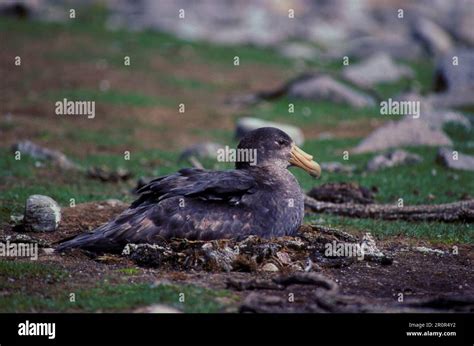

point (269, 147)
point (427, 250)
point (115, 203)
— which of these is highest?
point (269, 147)

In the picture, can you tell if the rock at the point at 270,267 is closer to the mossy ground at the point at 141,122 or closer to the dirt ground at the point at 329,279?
the dirt ground at the point at 329,279

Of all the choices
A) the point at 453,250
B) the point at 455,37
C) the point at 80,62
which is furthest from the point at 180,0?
the point at 453,250

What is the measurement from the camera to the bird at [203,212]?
33.2 feet

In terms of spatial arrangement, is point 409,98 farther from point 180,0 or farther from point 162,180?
point 180,0

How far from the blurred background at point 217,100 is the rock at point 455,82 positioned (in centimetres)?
6

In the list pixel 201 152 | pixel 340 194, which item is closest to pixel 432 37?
pixel 201 152

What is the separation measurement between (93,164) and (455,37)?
29.4 meters

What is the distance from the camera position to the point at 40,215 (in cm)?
1134

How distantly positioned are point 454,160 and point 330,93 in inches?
401

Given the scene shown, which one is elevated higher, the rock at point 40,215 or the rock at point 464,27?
the rock at point 464,27

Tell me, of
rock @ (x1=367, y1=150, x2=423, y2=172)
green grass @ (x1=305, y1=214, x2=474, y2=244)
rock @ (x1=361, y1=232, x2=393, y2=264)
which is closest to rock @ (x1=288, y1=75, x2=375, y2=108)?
rock @ (x1=367, y1=150, x2=423, y2=172)

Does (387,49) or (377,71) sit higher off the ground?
(387,49)
